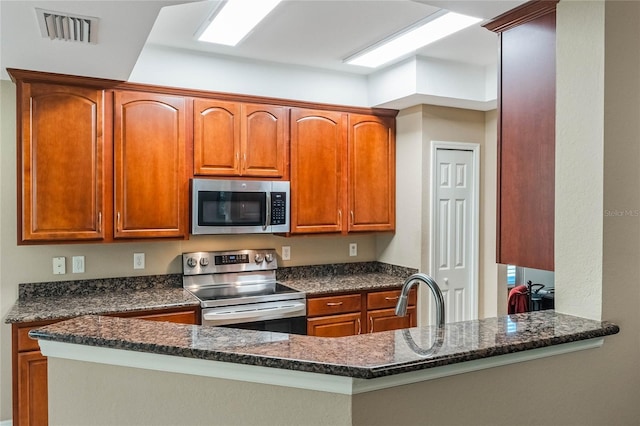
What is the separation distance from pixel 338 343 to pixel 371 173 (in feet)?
9.43

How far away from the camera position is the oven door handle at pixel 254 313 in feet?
10.4

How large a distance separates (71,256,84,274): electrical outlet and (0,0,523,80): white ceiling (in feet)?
4.11

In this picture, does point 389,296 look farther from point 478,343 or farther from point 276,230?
point 478,343

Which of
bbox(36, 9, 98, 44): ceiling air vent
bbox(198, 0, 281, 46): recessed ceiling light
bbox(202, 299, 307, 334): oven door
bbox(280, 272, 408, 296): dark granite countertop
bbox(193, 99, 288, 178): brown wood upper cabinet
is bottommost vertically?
bbox(202, 299, 307, 334): oven door

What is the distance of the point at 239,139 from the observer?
3.57m

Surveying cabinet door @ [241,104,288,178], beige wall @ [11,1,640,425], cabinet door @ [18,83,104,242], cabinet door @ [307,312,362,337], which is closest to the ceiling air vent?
cabinet door @ [18,83,104,242]

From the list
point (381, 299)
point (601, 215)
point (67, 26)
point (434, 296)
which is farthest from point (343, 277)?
point (67, 26)

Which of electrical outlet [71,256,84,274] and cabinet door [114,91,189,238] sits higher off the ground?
cabinet door [114,91,189,238]

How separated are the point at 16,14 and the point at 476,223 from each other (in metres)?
3.58

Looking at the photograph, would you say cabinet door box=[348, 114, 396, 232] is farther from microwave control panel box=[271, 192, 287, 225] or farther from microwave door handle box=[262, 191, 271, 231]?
microwave door handle box=[262, 191, 271, 231]

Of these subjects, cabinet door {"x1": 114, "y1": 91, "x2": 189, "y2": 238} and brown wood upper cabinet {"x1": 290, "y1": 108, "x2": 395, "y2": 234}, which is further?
brown wood upper cabinet {"x1": 290, "y1": 108, "x2": 395, "y2": 234}

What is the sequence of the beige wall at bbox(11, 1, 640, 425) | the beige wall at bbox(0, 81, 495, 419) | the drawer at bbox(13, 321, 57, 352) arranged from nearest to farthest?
the beige wall at bbox(11, 1, 640, 425)
the drawer at bbox(13, 321, 57, 352)
the beige wall at bbox(0, 81, 495, 419)

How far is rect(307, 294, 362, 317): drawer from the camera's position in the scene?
3547mm

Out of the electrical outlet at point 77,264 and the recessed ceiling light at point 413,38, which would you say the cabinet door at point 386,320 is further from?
the electrical outlet at point 77,264
